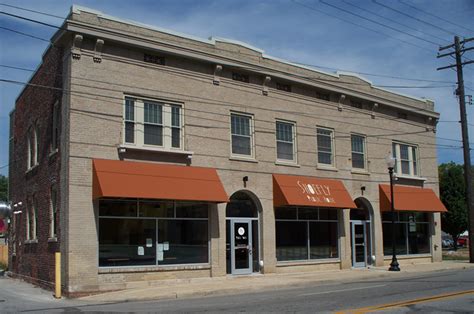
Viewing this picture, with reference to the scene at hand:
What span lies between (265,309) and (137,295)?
5403mm

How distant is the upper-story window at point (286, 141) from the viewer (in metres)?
24.3

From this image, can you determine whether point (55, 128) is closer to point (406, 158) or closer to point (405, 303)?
point (405, 303)

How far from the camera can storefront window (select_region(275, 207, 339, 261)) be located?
23.9m

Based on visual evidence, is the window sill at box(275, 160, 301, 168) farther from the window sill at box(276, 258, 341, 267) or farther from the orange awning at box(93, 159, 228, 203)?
the window sill at box(276, 258, 341, 267)

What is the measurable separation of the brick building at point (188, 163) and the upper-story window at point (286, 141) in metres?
0.06

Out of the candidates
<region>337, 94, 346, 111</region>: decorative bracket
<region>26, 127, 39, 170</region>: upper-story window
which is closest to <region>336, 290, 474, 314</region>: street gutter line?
<region>337, 94, 346, 111</region>: decorative bracket

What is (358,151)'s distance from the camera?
2786 centimetres

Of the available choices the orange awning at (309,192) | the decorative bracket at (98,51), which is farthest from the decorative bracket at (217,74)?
the decorative bracket at (98,51)

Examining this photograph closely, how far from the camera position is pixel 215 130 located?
21.8 m

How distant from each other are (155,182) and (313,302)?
773cm

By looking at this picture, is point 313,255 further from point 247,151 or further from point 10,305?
point 10,305

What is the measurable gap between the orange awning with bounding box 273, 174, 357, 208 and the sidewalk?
3.02m

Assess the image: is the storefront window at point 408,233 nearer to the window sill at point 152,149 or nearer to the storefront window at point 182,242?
the storefront window at point 182,242

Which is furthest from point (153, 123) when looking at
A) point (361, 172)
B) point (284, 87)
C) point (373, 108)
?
point (373, 108)
